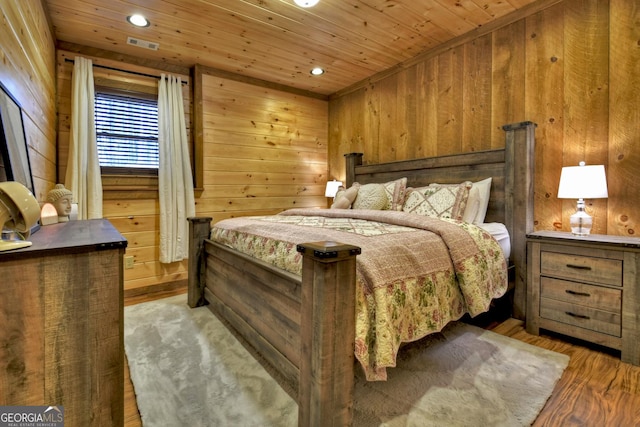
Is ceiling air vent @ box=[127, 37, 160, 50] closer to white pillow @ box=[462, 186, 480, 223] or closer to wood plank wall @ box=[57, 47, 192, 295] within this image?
wood plank wall @ box=[57, 47, 192, 295]

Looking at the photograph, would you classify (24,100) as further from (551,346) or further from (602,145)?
(602,145)

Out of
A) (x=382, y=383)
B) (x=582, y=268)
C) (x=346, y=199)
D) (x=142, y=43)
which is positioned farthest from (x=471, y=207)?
(x=142, y=43)

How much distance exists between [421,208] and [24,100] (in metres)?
2.76

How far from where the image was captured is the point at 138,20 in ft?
8.35

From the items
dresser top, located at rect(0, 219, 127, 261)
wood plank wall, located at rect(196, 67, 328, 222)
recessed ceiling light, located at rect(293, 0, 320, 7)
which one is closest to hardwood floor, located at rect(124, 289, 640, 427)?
dresser top, located at rect(0, 219, 127, 261)

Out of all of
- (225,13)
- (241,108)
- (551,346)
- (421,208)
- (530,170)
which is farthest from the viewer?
(241,108)

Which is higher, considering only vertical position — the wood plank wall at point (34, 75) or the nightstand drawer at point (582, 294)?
the wood plank wall at point (34, 75)

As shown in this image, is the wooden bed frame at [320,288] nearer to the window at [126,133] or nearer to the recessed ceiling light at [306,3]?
the window at [126,133]

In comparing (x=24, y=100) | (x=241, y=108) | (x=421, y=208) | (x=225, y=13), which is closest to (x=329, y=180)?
(x=241, y=108)

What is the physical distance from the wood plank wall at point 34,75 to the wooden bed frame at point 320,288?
1.12m

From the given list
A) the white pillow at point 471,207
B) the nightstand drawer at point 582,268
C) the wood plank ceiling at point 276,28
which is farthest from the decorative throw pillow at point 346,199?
the nightstand drawer at point 582,268

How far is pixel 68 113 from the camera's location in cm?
285

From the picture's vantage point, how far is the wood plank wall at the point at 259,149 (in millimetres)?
3545

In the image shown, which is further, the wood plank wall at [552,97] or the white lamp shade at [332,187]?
the white lamp shade at [332,187]
